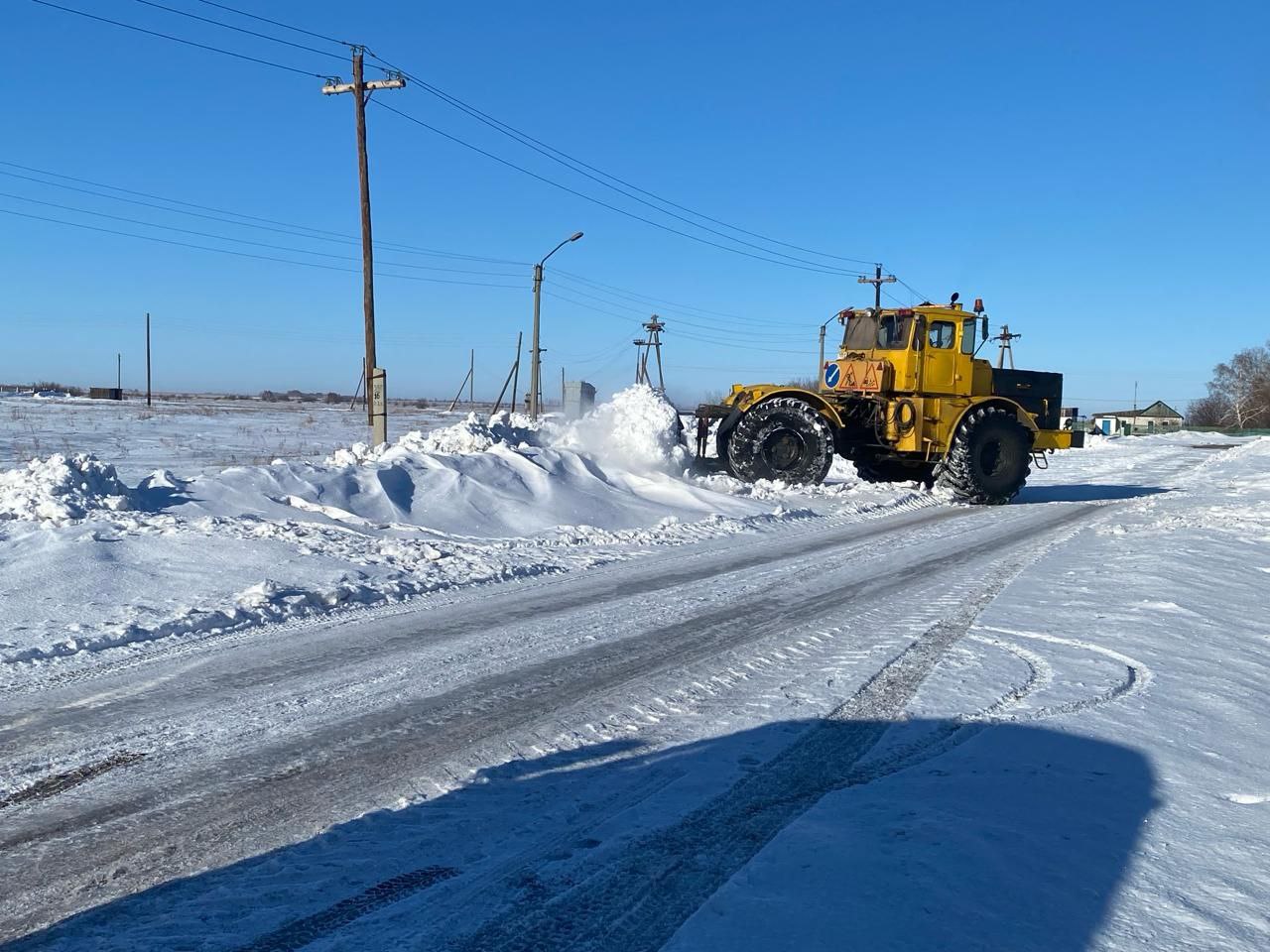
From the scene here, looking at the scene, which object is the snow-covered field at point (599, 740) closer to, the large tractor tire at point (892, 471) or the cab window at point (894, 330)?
the cab window at point (894, 330)

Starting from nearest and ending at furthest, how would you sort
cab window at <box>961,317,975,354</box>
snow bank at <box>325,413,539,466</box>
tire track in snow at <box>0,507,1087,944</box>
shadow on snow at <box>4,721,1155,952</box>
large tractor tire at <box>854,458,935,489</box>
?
1. shadow on snow at <box>4,721,1155,952</box>
2. tire track in snow at <box>0,507,1087,944</box>
3. snow bank at <box>325,413,539,466</box>
4. cab window at <box>961,317,975,354</box>
5. large tractor tire at <box>854,458,935,489</box>

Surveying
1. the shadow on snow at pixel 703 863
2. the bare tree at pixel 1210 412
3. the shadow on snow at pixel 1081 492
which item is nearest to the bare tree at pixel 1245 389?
the bare tree at pixel 1210 412

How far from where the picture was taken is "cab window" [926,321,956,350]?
1694 centimetres

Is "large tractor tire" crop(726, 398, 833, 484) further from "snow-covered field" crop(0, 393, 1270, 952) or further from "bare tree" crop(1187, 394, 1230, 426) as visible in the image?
"bare tree" crop(1187, 394, 1230, 426)

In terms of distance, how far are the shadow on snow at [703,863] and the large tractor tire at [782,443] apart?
1202 centimetres

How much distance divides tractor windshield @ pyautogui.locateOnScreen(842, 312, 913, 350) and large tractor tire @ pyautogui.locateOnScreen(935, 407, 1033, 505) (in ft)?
5.74

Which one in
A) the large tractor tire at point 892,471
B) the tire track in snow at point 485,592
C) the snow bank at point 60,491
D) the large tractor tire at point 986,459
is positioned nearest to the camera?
the tire track in snow at point 485,592

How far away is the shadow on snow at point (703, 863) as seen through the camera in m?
2.96

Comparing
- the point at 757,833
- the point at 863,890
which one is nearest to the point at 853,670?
the point at 757,833

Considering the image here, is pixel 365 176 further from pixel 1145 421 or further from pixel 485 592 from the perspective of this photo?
pixel 1145 421

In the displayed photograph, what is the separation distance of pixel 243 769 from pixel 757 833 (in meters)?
2.17

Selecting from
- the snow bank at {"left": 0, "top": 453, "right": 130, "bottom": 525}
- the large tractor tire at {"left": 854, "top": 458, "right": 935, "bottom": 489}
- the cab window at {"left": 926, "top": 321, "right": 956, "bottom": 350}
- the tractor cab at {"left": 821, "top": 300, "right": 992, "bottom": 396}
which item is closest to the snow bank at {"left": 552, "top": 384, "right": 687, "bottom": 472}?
the tractor cab at {"left": 821, "top": 300, "right": 992, "bottom": 396}

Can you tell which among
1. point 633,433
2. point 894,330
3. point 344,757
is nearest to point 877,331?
point 894,330

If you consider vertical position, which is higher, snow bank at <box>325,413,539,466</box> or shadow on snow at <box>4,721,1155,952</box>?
snow bank at <box>325,413,539,466</box>
